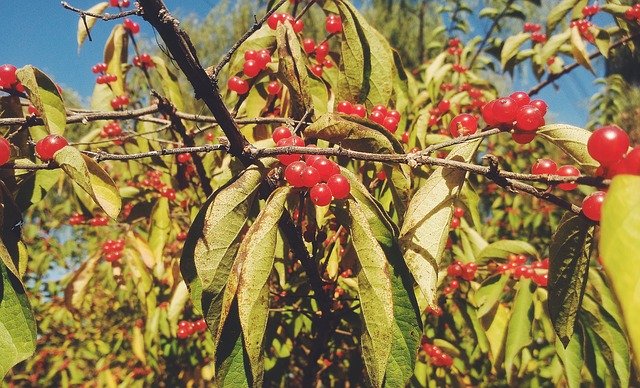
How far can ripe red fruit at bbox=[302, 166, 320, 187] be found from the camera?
0.93 meters

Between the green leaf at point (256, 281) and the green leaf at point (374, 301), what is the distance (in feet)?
0.58

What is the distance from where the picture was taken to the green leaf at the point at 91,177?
82cm

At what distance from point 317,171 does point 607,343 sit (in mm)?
1202

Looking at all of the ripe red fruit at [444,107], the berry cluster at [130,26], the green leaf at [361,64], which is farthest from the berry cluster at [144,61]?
the ripe red fruit at [444,107]

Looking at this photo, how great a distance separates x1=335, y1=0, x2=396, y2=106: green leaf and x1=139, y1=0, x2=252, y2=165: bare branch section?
425 millimetres

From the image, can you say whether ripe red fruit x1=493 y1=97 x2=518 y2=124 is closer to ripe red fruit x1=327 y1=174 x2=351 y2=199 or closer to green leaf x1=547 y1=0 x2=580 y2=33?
ripe red fruit x1=327 y1=174 x2=351 y2=199

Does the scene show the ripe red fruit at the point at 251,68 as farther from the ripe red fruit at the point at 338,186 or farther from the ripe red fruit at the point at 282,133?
the ripe red fruit at the point at 338,186

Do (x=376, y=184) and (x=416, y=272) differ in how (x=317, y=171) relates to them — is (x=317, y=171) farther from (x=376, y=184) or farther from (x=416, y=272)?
(x=376, y=184)

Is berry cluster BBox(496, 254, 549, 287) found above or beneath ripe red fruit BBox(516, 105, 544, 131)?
above

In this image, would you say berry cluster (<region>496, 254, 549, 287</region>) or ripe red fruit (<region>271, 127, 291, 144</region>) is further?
berry cluster (<region>496, 254, 549, 287</region>)

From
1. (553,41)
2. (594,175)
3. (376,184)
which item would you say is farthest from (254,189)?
(553,41)

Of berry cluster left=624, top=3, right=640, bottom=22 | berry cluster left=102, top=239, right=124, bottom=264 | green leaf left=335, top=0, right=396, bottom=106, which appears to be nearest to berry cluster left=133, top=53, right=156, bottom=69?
berry cluster left=102, top=239, right=124, bottom=264

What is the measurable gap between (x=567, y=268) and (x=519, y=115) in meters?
0.31

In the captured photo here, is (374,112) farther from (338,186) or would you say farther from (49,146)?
(49,146)
